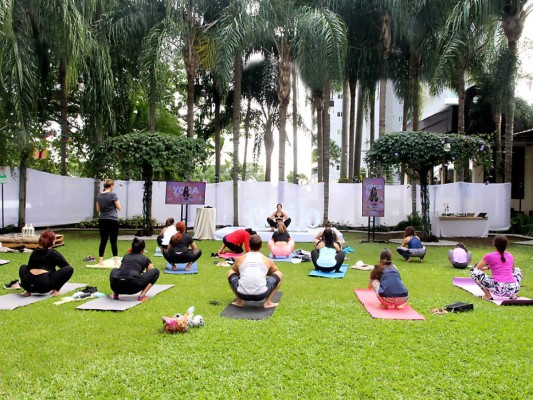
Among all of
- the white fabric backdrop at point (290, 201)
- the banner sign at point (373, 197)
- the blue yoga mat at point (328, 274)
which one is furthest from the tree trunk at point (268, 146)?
the blue yoga mat at point (328, 274)

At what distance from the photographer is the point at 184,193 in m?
14.6

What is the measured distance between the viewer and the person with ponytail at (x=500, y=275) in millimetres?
6438

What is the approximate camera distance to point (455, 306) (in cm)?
588

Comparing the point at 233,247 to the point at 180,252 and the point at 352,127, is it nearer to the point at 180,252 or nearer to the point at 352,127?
the point at 180,252

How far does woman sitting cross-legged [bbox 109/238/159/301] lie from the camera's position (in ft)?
19.8

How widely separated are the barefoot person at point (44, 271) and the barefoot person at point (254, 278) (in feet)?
7.71

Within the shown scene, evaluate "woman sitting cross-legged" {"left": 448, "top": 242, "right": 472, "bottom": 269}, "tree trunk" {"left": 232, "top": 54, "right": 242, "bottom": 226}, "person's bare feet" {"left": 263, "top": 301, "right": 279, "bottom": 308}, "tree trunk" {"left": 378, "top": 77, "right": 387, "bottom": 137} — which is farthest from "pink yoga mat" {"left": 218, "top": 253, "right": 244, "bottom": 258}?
"tree trunk" {"left": 378, "top": 77, "right": 387, "bottom": 137}

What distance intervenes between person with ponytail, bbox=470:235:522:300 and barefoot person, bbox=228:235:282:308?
2.94 m

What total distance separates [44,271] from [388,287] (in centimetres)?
452

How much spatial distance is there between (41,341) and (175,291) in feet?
8.32

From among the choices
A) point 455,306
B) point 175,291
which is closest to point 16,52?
point 175,291

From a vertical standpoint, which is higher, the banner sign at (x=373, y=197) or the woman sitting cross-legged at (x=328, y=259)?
the banner sign at (x=373, y=197)

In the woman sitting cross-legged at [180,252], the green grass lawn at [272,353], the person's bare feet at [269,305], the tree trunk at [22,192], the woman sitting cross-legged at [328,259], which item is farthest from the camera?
the tree trunk at [22,192]

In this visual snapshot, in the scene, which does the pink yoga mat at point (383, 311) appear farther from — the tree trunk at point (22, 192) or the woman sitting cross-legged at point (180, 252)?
the tree trunk at point (22, 192)
